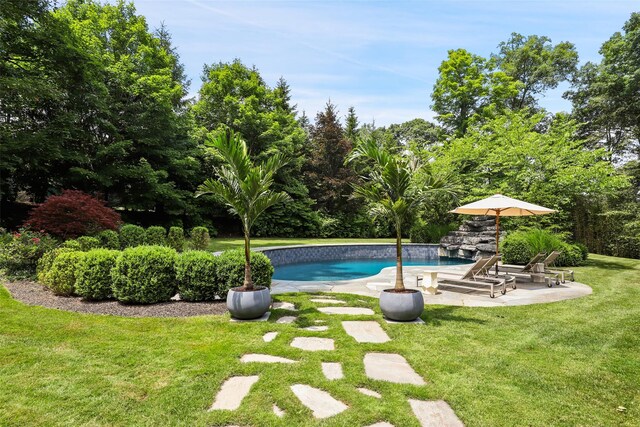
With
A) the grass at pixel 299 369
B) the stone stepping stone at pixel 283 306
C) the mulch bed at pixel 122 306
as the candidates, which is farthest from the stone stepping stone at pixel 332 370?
the mulch bed at pixel 122 306

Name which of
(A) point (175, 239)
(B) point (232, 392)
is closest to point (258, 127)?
(A) point (175, 239)

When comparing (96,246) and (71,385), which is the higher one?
(96,246)

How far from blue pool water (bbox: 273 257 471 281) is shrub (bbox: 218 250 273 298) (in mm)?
5600

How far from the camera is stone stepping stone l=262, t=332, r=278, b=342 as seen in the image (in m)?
4.34

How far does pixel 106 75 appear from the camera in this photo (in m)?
17.4

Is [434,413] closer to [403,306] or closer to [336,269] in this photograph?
[403,306]

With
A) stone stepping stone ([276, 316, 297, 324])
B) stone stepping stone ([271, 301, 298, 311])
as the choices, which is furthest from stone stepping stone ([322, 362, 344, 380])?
stone stepping stone ([271, 301, 298, 311])

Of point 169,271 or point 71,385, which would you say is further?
point 169,271

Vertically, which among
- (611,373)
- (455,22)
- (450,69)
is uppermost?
(450,69)

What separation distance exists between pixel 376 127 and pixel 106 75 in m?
26.8


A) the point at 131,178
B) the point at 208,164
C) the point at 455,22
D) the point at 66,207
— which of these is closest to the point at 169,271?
the point at 66,207

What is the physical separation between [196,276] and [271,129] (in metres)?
18.2

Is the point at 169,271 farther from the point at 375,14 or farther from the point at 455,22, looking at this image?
the point at 455,22

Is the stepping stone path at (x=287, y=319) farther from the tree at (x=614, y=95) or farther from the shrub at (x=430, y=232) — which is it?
the tree at (x=614, y=95)
